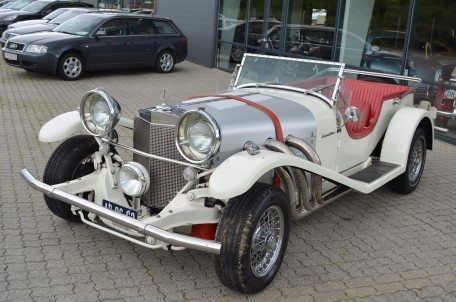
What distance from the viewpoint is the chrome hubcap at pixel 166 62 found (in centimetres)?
1352

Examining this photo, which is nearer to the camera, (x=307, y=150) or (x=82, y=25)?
(x=307, y=150)

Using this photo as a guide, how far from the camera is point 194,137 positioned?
10.7ft

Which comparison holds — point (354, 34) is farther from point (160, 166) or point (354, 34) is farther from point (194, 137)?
point (194, 137)

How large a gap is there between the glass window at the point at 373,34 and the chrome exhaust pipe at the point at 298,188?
5.43 metres

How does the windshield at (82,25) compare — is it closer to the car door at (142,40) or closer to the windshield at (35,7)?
the car door at (142,40)

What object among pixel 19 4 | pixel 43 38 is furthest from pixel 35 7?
pixel 43 38

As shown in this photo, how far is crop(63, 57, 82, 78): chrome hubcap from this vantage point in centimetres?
1147

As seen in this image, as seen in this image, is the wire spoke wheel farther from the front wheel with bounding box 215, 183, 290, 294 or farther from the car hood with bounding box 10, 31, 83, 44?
the front wheel with bounding box 215, 183, 290, 294

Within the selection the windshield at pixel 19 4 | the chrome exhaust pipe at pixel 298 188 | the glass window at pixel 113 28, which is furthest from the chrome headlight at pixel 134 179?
the windshield at pixel 19 4

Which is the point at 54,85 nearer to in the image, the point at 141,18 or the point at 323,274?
the point at 141,18

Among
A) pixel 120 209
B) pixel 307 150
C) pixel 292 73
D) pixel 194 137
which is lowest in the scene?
pixel 120 209

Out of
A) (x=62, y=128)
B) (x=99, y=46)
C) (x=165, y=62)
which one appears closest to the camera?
(x=62, y=128)

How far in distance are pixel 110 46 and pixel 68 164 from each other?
8733 millimetres

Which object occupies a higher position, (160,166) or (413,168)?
(160,166)
